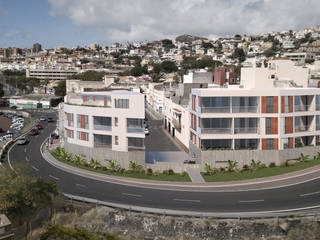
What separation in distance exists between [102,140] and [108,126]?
1.86 m

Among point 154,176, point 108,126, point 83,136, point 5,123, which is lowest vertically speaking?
point 154,176

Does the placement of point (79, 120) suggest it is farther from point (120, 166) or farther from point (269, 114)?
point (269, 114)

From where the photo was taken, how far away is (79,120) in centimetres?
4416

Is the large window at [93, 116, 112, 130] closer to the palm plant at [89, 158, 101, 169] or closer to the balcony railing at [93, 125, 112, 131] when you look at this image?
the balcony railing at [93, 125, 112, 131]

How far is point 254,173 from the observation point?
124 ft

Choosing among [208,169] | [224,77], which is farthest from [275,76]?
[208,169]

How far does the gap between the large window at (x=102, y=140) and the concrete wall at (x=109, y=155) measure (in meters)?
0.87

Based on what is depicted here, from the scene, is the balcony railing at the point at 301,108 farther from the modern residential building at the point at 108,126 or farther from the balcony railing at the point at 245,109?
the modern residential building at the point at 108,126

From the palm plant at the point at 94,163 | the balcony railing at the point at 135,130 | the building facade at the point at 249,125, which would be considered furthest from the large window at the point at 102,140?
the building facade at the point at 249,125

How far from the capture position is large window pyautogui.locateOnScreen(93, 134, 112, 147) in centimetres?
4207

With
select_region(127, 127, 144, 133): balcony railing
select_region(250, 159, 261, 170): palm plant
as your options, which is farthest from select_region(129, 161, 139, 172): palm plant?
select_region(250, 159, 261, 170): palm plant

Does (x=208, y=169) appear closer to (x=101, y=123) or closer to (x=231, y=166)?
(x=231, y=166)

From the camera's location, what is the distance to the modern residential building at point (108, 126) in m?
40.1

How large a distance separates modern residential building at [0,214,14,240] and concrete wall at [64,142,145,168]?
54.8 ft
